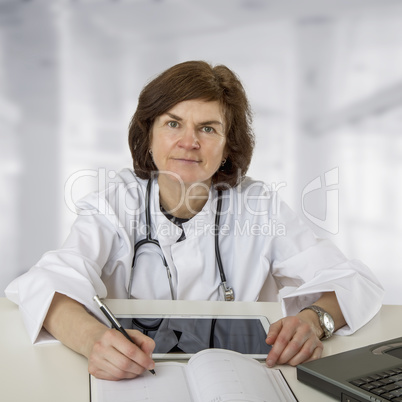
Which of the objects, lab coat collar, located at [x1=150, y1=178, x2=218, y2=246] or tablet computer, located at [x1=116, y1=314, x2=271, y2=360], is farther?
lab coat collar, located at [x1=150, y1=178, x2=218, y2=246]

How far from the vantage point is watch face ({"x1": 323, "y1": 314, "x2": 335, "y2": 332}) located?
101cm

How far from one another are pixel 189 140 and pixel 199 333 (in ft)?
1.94

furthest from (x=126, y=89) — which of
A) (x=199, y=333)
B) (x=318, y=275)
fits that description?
(x=199, y=333)

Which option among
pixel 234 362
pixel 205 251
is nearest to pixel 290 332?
pixel 234 362

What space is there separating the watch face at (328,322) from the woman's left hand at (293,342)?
0.04m

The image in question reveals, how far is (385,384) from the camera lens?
723mm

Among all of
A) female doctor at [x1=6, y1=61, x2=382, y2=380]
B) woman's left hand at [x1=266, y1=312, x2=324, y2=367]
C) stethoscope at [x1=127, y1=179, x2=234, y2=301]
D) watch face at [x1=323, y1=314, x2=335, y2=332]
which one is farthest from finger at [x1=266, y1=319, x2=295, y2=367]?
stethoscope at [x1=127, y1=179, x2=234, y2=301]

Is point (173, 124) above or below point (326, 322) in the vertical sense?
above

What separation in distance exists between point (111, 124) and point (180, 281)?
180 centimetres

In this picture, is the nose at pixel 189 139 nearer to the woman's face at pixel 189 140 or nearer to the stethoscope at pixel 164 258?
the woman's face at pixel 189 140

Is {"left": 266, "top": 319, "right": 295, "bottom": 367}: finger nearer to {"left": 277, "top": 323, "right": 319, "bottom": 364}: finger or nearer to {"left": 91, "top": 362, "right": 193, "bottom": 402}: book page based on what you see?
{"left": 277, "top": 323, "right": 319, "bottom": 364}: finger

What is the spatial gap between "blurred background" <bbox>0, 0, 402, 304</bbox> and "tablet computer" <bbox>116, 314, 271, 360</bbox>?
2.06 m

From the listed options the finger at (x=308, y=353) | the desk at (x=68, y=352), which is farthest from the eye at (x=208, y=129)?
the finger at (x=308, y=353)

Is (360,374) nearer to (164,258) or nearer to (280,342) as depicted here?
(280,342)
